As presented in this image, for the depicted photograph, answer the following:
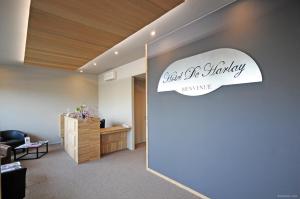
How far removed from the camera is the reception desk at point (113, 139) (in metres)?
4.64

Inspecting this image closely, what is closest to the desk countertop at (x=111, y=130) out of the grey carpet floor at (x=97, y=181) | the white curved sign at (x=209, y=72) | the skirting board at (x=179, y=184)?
the grey carpet floor at (x=97, y=181)

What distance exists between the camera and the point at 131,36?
3.38m

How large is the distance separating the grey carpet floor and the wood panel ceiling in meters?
2.84

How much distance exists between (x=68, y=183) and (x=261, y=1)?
4.07 metres

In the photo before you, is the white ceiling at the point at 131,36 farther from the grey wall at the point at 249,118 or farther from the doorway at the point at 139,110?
the doorway at the point at 139,110

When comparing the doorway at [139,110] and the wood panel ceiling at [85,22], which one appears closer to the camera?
the wood panel ceiling at [85,22]

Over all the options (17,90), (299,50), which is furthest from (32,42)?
(299,50)

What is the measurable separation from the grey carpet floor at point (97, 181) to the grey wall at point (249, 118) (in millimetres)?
485

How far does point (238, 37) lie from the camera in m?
2.10

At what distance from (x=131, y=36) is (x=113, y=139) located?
308 cm

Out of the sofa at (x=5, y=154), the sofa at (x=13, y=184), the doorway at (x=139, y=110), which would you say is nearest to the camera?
the sofa at (x=13, y=184)

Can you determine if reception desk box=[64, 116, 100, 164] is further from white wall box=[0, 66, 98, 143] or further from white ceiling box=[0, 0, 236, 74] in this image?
white wall box=[0, 66, 98, 143]

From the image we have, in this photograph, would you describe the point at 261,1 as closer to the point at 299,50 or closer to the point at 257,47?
the point at 257,47

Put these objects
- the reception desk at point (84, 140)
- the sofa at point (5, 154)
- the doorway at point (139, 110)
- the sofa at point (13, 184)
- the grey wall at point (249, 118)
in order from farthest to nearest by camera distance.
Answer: the doorway at point (139, 110), the reception desk at point (84, 140), the sofa at point (5, 154), the sofa at point (13, 184), the grey wall at point (249, 118)
